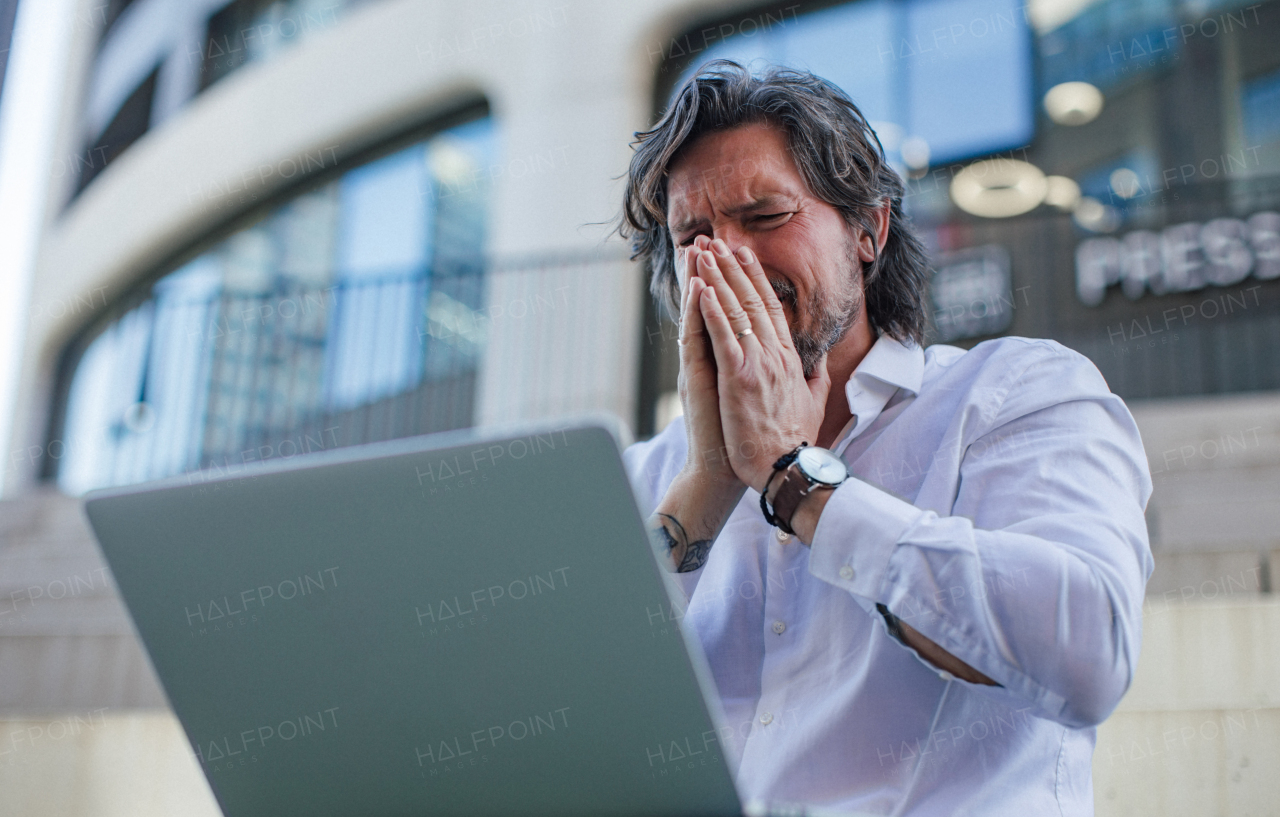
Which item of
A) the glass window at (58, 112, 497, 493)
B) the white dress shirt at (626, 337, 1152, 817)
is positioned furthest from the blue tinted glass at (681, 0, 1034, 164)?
the white dress shirt at (626, 337, 1152, 817)

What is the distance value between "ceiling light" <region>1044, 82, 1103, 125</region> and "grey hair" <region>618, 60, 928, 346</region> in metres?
4.02

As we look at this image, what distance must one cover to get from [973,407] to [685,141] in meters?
0.70

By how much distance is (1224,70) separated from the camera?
5.06 metres

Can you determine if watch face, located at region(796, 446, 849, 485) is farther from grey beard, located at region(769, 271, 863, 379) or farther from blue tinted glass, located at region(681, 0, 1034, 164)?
blue tinted glass, located at region(681, 0, 1034, 164)

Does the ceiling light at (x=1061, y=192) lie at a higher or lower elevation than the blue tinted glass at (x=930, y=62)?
lower

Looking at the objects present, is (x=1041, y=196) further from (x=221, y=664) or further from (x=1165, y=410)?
(x=221, y=664)

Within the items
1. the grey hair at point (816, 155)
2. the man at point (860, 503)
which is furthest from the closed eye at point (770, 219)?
the grey hair at point (816, 155)

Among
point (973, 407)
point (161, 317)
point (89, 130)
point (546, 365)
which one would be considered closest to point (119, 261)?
point (89, 130)

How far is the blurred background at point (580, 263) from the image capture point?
7.54ft

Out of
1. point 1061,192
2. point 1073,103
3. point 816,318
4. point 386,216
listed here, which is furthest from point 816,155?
point 386,216

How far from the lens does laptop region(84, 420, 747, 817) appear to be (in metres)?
0.69

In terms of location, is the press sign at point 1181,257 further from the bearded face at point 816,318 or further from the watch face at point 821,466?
the watch face at point 821,466

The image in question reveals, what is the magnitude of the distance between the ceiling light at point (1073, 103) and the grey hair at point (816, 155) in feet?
13.2

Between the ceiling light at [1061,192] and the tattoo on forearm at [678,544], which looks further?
the ceiling light at [1061,192]
